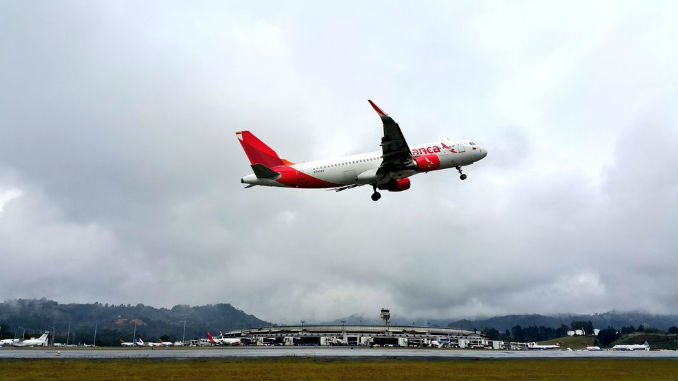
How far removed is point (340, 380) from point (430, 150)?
45.0 metres

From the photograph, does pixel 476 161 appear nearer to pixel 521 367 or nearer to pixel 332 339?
pixel 521 367

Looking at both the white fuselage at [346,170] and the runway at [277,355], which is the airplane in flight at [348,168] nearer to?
the white fuselage at [346,170]

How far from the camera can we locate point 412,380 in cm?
4019

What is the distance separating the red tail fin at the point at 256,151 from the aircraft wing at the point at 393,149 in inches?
548

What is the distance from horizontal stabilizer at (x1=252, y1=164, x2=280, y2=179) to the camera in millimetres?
68250

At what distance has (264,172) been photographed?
226 ft

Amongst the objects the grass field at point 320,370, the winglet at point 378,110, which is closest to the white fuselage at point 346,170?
the winglet at point 378,110

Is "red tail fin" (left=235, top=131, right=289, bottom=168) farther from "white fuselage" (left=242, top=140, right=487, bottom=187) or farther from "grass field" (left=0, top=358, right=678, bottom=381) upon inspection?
"grass field" (left=0, top=358, right=678, bottom=381)

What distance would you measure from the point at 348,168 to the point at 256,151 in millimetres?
12349

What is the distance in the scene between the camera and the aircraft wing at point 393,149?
67.4m

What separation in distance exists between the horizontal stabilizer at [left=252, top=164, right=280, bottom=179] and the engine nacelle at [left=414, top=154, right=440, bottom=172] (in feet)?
61.2

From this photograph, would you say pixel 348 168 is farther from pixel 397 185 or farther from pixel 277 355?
pixel 277 355

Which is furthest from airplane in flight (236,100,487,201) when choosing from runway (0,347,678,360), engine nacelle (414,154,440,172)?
runway (0,347,678,360)

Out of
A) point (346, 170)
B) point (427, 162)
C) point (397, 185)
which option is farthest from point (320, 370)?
point (427, 162)
